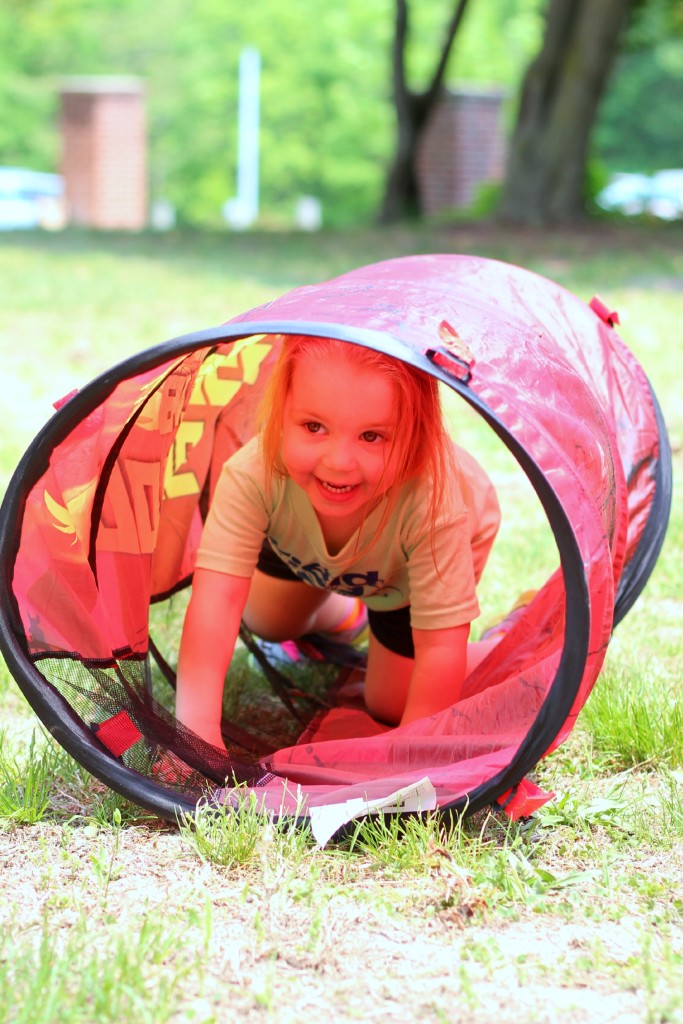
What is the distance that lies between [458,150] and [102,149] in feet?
30.0

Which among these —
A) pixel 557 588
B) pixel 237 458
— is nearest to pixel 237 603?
pixel 237 458

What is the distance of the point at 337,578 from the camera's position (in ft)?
9.74

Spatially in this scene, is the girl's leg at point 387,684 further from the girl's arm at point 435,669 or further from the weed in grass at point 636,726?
the weed in grass at point 636,726

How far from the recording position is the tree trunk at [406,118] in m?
15.5

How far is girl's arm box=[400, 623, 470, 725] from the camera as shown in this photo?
9.20 ft

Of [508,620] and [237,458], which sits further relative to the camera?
[508,620]

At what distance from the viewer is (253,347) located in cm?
353

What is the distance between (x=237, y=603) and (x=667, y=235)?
34.1 ft

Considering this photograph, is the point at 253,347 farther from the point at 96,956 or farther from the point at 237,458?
the point at 96,956

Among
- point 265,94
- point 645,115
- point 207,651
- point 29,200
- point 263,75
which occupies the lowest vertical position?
point 207,651

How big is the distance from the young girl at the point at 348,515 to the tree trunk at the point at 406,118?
12.9 metres

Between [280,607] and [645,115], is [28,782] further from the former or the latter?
[645,115]

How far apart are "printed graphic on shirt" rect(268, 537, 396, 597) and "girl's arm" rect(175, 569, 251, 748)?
0.22m

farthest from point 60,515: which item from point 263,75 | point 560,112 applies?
point 263,75
